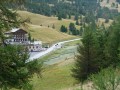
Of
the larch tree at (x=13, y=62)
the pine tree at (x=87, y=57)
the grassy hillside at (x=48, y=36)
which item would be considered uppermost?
the larch tree at (x=13, y=62)

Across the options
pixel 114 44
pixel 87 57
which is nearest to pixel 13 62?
pixel 87 57

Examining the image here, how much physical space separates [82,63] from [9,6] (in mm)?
34021

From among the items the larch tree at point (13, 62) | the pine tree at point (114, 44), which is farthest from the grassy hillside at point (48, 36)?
the larch tree at point (13, 62)

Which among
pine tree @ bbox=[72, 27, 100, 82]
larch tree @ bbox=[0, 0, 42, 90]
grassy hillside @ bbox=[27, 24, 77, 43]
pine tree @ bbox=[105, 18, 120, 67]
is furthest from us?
grassy hillside @ bbox=[27, 24, 77, 43]

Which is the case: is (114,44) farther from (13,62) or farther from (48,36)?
(48,36)

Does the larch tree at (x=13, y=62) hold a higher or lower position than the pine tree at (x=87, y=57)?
higher

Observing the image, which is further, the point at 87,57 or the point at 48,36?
the point at 48,36

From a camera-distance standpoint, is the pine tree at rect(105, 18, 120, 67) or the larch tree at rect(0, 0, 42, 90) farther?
the pine tree at rect(105, 18, 120, 67)

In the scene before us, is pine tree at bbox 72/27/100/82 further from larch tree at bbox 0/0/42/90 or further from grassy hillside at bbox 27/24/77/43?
grassy hillside at bbox 27/24/77/43

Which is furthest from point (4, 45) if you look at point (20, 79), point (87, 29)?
point (87, 29)

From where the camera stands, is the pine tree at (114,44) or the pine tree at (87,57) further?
the pine tree at (114,44)

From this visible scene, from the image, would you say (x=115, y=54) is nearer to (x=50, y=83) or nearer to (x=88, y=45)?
(x=88, y=45)

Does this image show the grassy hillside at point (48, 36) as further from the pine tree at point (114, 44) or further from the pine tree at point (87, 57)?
the pine tree at point (87, 57)

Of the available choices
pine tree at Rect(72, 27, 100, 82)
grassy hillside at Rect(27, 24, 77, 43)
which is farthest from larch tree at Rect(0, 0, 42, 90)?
grassy hillside at Rect(27, 24, 77, 43)
